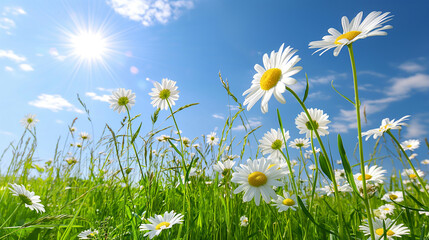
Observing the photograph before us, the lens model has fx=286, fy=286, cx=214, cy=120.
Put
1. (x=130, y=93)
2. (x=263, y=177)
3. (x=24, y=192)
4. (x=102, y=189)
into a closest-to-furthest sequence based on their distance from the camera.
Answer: (x=263, y=177), (x=24, y=192), (x=130, y=93), (x=102, y=189)

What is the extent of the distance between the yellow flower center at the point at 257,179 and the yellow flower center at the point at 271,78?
49 cm

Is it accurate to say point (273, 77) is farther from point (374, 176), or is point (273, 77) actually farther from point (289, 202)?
point (374, 176)

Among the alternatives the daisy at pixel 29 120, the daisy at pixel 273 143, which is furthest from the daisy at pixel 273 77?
the daisy at pixel 29 120

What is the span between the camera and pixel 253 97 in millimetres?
1108

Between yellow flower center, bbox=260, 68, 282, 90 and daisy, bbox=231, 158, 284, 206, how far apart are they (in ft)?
1.55

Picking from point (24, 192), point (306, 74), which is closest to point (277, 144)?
point (306, 74)

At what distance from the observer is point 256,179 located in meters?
1.36

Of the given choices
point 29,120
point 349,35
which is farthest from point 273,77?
point 29,120

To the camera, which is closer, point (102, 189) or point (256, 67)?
point (256, 67)

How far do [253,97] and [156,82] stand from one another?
1101mm

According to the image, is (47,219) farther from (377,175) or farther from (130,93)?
(377,175)

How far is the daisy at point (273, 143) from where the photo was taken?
1.72m

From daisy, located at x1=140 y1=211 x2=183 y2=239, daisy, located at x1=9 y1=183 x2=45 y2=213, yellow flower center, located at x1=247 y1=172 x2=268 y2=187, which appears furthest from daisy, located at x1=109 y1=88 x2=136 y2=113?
yellow flower center, located at x1=247 y1=172 x2=268 y2=187

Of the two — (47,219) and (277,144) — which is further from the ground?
(277,144)
